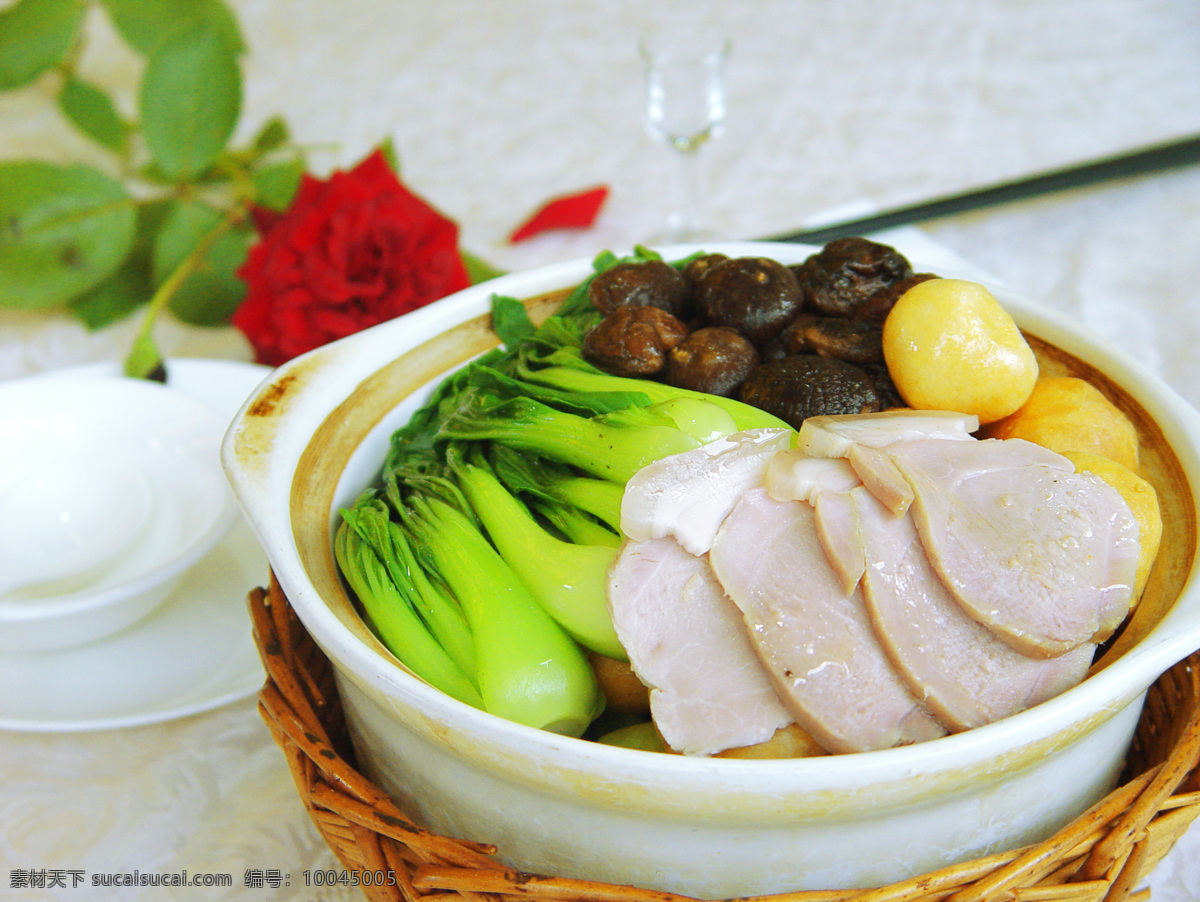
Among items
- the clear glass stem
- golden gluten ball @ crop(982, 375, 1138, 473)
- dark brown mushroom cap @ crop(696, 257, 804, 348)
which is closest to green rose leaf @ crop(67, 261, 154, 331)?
the clear glass stem

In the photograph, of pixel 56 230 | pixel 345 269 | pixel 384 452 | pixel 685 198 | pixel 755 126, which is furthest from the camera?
pixel 755 126

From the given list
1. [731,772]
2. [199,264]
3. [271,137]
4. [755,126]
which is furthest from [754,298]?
[755,126]

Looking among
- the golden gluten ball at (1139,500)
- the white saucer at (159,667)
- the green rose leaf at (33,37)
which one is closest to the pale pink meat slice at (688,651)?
the golden gluten ball at (1139,500)

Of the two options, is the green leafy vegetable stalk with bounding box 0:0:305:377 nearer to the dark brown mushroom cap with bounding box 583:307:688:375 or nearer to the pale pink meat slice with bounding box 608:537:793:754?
the dark brown mushroom cap with bounding box 583:307:688:375

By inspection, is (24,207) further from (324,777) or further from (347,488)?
(324,777)

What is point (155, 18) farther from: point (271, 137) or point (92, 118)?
point (271, 137)

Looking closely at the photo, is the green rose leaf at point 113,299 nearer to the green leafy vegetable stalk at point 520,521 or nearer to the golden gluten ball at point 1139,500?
the green leafy vegetable stalk at point 520,521
